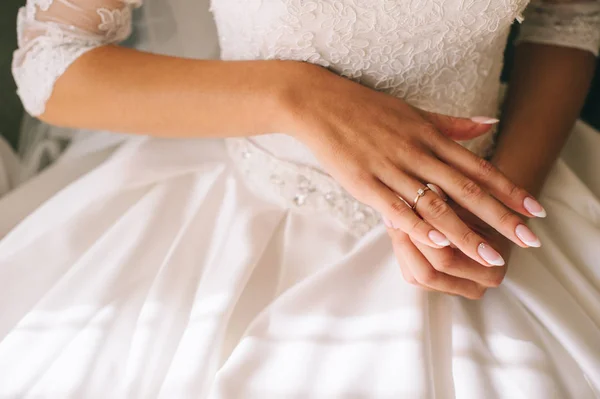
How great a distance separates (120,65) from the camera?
2.35 feet

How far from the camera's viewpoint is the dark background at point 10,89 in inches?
39.9

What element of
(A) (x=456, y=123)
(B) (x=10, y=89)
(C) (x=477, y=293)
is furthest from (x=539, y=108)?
(B) (x=10, y=89)

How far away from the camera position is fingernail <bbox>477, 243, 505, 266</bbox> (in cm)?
58

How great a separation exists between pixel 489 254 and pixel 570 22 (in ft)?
1.57

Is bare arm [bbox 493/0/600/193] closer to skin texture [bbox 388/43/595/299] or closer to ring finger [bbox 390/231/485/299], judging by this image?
skin texture [bbox 388/43/595/299]

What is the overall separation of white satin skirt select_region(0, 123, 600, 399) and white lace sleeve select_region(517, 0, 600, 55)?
8.0 inches

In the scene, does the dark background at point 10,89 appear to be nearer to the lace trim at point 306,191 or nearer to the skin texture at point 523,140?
the skin texture at point 523,140

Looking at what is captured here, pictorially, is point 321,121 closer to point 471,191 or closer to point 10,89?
point 471,191

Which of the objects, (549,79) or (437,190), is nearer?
(437,190)

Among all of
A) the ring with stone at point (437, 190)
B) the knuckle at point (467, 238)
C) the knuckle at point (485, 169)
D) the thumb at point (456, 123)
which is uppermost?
the thumb at point (456, 123)

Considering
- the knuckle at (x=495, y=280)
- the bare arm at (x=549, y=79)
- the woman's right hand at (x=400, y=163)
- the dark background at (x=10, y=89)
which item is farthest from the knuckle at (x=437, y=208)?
the dark background at (x=10, y=89)

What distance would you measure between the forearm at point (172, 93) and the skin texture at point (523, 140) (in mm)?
232

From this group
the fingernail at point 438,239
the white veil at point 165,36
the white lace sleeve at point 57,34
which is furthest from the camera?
the white veil at point 165,36

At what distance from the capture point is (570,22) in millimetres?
840
